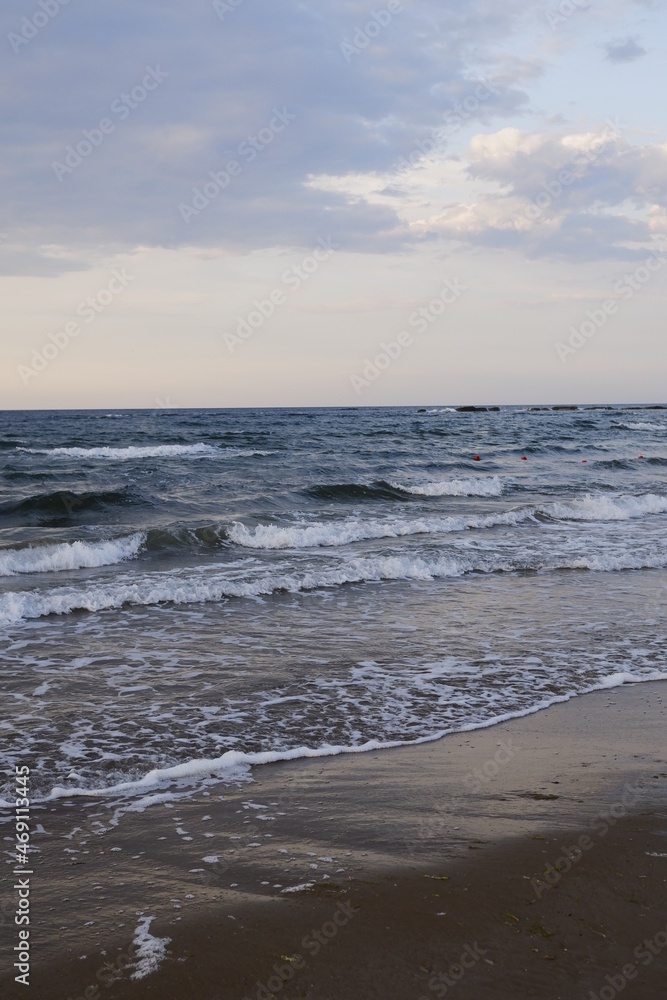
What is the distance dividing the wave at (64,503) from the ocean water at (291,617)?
0.07 m

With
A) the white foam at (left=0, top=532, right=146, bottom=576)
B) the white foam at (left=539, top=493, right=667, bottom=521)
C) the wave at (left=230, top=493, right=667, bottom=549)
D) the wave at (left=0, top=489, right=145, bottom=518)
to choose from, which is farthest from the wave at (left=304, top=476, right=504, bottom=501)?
the white foam at (left=0, top=532, right=146, bottom=576)

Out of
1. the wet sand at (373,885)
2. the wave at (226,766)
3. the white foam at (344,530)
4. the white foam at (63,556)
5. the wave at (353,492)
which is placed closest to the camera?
the wet sand at (373,885)

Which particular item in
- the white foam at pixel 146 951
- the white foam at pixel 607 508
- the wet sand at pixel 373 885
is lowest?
the wet sand at pixel 373 885

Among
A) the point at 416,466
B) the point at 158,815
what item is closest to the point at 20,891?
the point at 158,815

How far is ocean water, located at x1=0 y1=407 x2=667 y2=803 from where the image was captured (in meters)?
5.60

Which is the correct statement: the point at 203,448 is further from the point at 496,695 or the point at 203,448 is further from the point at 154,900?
the point at 154,900

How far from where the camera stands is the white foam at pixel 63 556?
1219cm

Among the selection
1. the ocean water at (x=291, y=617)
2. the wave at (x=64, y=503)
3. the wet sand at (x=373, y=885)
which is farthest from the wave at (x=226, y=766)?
the wave at (x=64, y=503)

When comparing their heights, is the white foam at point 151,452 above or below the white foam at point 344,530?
above

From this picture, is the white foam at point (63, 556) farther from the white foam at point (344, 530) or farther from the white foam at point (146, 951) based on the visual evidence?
the white foam at point (146, 951)

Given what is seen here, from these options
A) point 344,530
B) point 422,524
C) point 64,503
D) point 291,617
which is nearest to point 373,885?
point 291,617

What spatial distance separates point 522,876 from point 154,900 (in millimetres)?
1674

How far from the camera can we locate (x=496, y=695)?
6480 millimetres

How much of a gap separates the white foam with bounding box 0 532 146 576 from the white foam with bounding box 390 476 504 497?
11.3m
